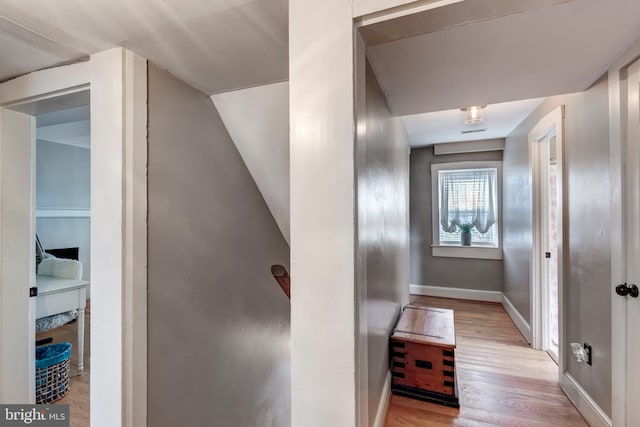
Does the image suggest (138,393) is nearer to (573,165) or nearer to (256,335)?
(256,335)

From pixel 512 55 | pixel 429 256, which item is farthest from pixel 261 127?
pixel 429 256

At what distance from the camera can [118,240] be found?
3.68 ft

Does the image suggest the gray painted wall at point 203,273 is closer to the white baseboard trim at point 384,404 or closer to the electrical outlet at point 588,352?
the white baseboard trim at point 384,404

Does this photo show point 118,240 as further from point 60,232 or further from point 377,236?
point 60,232

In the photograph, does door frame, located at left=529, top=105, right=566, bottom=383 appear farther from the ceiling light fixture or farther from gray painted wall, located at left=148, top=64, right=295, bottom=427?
gray painted wall, located at left=148, top=64, right=295, bottom=427

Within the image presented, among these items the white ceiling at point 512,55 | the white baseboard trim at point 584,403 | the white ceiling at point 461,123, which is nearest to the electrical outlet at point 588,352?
the white baseboard trim at point 584,403

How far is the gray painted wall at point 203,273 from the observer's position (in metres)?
1.29

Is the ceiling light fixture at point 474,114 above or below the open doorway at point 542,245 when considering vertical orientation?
above

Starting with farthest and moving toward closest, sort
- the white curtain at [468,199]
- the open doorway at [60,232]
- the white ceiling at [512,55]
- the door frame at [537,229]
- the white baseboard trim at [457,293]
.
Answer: the white curtain at [468,199] < the white baseboard trim at [457,293] < the door frame at [537,229] < the open doorway at [60,232] < the white ceiling at [512,55]

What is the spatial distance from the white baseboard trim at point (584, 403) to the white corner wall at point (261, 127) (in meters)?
2.19

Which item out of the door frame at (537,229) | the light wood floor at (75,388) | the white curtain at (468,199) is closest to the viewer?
the light wood floor at (75,388)

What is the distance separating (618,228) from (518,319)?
207 cm

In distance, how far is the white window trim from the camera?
13.0 ft

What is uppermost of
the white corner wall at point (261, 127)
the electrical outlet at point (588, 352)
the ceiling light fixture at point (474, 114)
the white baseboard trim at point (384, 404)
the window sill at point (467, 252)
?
the ceiling light fixture at point (474, 114)
